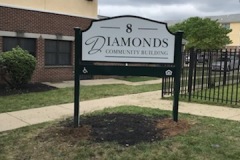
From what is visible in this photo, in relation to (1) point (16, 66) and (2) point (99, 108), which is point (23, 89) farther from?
(2) point (99, 108)

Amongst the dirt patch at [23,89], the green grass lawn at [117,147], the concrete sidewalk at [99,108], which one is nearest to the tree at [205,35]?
the dirt patch at [23,89]

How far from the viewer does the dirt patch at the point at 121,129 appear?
5.49m

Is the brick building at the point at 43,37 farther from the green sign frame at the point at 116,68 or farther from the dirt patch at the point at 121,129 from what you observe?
the green sign frame at the point at 116,68

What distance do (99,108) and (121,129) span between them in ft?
8.46

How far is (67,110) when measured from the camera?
8219mm

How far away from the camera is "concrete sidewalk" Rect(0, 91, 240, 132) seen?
7.03 metres

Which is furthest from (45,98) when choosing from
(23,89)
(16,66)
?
(16,66)

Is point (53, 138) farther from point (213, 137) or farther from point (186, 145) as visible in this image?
point (213, 137)

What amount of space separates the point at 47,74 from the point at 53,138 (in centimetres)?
960

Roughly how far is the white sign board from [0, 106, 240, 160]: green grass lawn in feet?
5.31

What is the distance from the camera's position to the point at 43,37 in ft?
47.0

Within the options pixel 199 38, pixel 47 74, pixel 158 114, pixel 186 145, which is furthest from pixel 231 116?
pixel 199 38

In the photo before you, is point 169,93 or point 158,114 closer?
point 158,114

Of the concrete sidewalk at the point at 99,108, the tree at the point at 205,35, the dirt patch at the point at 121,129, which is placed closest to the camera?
the dirt patch at the point at 121,129
